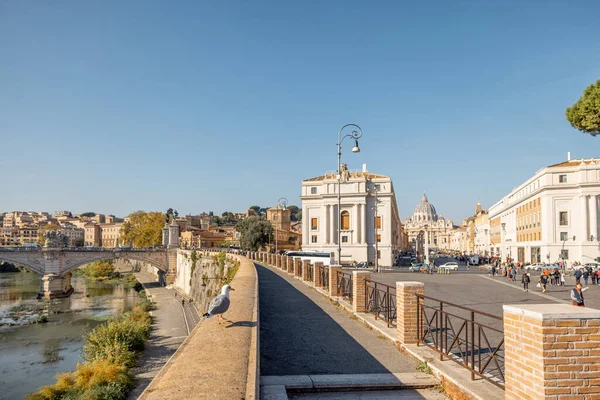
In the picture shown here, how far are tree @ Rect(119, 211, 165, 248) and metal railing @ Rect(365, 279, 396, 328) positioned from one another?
70224 millimetres

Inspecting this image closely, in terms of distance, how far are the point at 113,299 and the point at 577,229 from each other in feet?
160

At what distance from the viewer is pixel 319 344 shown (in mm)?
8609

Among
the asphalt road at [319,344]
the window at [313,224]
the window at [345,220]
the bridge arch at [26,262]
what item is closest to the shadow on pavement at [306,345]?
the asphalt road at [319,344]

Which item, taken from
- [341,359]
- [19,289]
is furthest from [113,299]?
[341,359]

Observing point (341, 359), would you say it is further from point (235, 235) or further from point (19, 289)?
point (235, 235)

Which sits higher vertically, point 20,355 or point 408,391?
point 408,391

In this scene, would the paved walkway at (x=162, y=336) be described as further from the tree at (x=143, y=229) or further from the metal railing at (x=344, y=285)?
the tree at (x=143, y=229)

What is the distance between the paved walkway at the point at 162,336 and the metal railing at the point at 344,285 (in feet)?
25.1

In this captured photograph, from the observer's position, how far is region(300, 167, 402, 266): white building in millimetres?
58656

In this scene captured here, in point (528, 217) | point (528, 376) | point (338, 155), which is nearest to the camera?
point (528, 376)

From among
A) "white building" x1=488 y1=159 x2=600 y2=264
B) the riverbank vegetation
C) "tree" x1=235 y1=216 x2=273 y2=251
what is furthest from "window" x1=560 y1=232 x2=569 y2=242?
the riverbank vegetation

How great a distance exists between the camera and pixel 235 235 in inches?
3900

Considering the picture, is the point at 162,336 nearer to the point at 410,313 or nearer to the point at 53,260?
the point at 410,313

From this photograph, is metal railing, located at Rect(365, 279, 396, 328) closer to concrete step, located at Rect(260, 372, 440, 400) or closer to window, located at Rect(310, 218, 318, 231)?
concrete step, located at Rect(260, 372, 440, 400)
